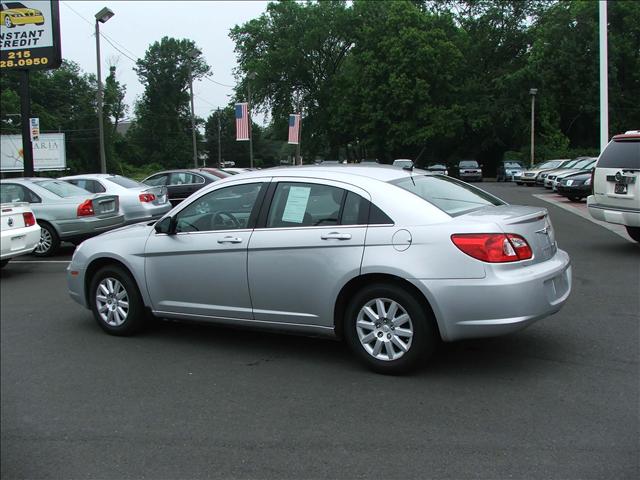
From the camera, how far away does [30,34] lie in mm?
17406

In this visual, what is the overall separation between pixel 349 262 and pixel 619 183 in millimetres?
7381

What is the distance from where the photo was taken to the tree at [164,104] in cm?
9444

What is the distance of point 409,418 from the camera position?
161 inches

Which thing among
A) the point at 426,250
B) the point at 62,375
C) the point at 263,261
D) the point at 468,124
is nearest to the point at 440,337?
the point at 426,250

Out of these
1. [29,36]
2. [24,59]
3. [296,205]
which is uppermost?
[29,36]

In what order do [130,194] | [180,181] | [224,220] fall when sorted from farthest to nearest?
[180,181] → [130,194] → [224,220]

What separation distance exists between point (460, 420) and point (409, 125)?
164 feet

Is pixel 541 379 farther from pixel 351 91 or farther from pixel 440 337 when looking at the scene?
pixel 351 91

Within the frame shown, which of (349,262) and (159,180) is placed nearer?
(349,262)

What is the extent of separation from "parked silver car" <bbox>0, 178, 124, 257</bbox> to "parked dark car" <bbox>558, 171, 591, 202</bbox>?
16480 mm

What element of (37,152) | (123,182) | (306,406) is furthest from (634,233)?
(37,152)

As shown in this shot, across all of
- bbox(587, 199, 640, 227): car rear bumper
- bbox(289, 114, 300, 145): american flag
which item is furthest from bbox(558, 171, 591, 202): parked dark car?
bbox(289, 114, 300, 145): american flag

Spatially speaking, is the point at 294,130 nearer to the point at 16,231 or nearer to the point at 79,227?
the point at 79,227

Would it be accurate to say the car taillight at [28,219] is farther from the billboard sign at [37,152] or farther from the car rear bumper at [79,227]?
the billboard sign at [37,152]
